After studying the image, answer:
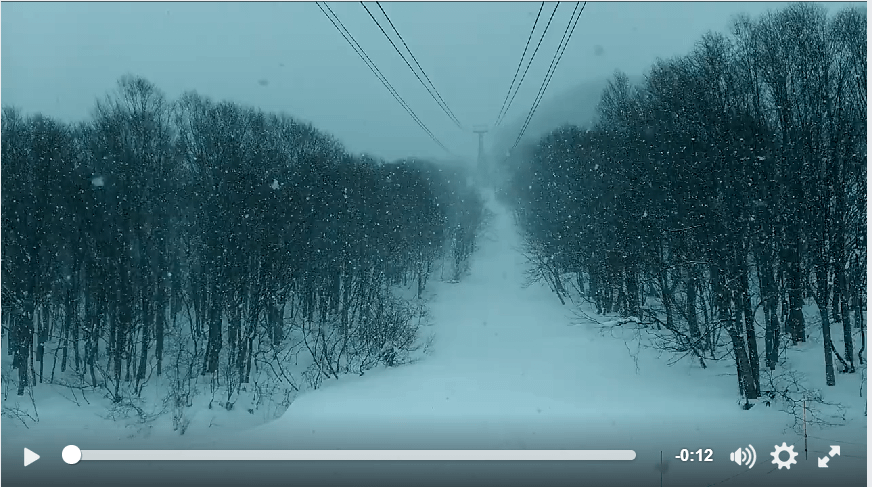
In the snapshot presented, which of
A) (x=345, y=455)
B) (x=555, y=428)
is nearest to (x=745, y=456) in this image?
(x=555, y=428)

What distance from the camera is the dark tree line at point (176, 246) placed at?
23.9ft

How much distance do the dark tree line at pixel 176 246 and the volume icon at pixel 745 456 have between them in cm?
513

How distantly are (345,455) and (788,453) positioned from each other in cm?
209

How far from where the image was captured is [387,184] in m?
18.1

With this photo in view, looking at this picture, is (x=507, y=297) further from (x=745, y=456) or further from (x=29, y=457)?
(x=29, y=457)

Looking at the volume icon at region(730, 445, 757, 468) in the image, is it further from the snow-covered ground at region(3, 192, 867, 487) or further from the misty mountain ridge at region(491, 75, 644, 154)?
the misty mountain ridge at region(491, 75, 644, 154)

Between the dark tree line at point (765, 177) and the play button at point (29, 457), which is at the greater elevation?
the dark tree line at point (765, 177)

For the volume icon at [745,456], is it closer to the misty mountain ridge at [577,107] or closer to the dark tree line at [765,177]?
the dark tree line at [765,177]

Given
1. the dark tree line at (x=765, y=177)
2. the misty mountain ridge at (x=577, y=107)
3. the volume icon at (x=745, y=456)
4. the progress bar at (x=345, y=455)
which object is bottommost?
the volume icon at (x=745, y=456)

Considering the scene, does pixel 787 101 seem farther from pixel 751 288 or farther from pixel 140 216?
pixel 140 216

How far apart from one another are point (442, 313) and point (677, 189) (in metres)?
8.12

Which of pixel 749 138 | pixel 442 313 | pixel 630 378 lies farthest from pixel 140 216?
pixel 749 138

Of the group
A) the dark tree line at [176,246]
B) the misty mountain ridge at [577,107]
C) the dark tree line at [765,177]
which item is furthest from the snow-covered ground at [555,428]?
the misty mountain ridge at [577,107]

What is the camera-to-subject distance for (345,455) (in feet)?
8.29
